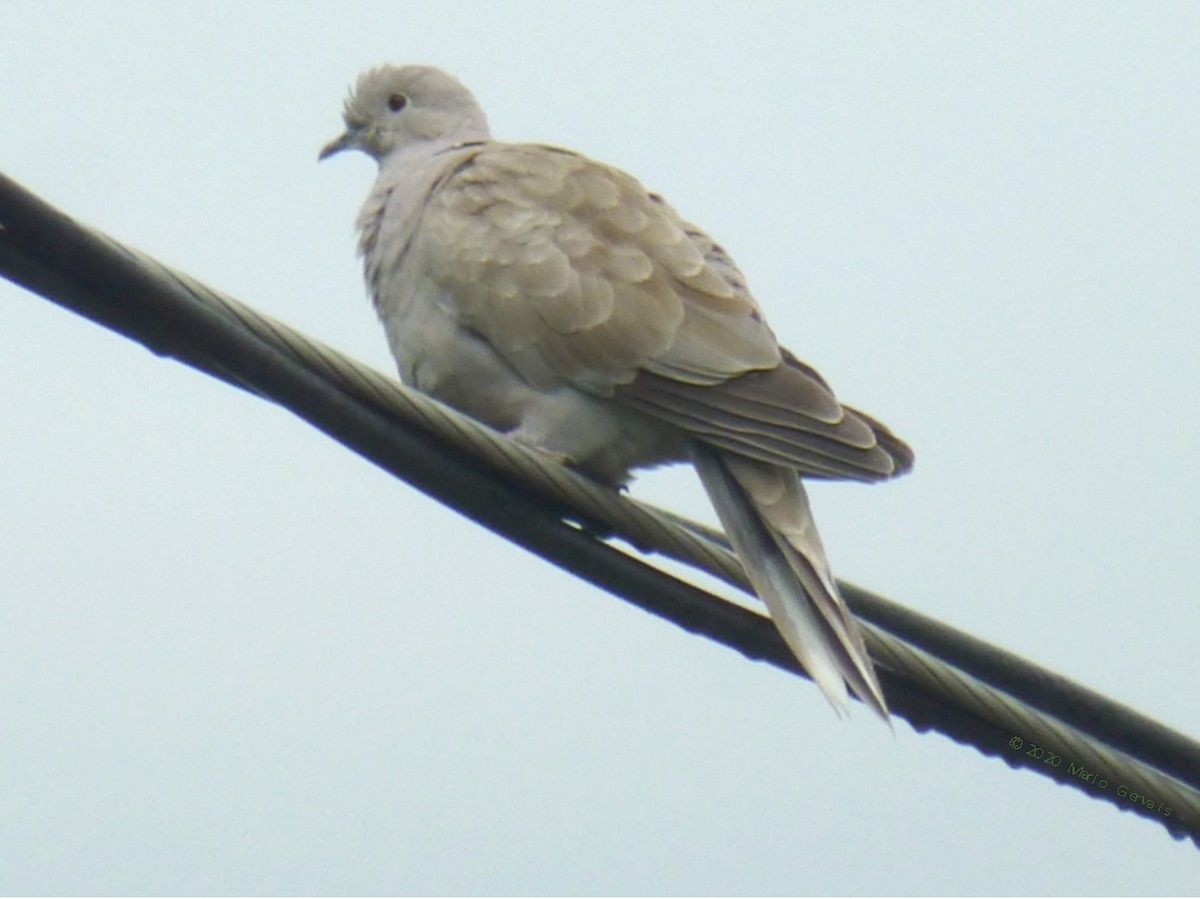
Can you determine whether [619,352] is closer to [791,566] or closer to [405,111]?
[791,566]

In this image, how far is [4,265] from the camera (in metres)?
2.26

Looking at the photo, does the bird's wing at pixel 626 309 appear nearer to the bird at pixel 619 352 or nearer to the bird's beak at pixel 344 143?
the bird at pixel 619 352

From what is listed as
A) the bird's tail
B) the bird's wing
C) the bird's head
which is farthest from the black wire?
the bird's head

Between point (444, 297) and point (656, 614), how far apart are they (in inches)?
48.0

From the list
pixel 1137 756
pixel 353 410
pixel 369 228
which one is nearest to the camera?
pixel 353 410

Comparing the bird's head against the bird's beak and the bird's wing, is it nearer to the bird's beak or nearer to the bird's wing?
the bird's beak

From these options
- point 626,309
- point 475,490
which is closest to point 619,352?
point 626,309

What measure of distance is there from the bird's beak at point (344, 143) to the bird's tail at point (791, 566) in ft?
7.77

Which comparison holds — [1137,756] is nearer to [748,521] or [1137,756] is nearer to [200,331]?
[748,521]

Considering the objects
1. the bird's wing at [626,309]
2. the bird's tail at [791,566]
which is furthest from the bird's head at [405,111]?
the bird's tail at [791,566]

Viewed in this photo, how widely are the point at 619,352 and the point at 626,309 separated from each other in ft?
0.38

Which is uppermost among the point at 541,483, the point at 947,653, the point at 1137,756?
the point at 541,483

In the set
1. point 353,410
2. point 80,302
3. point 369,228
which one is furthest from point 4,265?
point 369,228

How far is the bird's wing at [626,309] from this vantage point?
339cm
